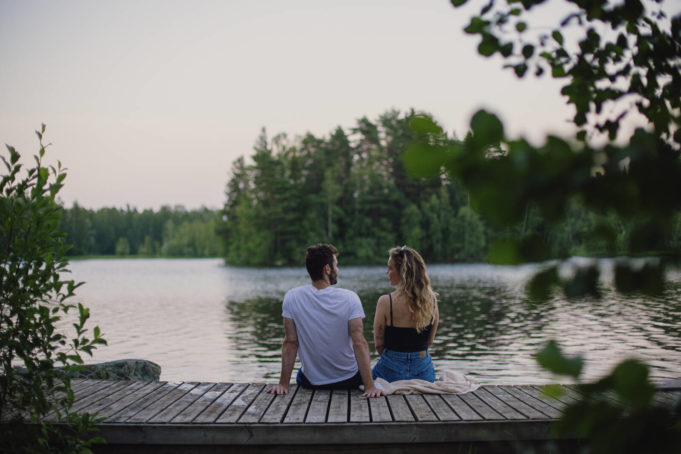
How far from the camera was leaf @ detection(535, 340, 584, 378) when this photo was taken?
72cm

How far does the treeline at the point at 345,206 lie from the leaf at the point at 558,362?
64.5 metres

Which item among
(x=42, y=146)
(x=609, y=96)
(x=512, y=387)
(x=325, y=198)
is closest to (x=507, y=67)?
(x=609, y=96)

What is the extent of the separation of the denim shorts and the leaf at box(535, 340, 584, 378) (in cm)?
492

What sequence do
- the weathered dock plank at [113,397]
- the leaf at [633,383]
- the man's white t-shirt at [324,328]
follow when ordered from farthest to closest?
the man's white t-shirt at [324,328] → the weathered dock plank at [113,397] → the leaf at [633,383]

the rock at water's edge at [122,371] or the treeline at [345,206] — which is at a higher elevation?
the treeline at [345,206]

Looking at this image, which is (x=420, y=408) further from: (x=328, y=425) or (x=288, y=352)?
(x=288, y=352)

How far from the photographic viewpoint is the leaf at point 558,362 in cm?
72

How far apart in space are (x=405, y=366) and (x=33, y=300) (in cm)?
335

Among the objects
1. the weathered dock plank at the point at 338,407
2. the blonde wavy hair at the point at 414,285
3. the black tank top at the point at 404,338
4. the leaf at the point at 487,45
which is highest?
the leaf at the point at 487,45

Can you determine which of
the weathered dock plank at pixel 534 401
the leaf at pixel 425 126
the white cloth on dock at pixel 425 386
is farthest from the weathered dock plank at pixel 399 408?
the leaf at pixel 425 126

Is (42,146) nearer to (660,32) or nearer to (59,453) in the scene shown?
(59,453)

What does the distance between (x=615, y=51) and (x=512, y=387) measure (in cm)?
446

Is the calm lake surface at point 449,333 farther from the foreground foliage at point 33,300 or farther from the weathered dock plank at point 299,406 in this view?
the foreground foliage at point 33,300

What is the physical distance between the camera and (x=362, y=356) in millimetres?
5078
